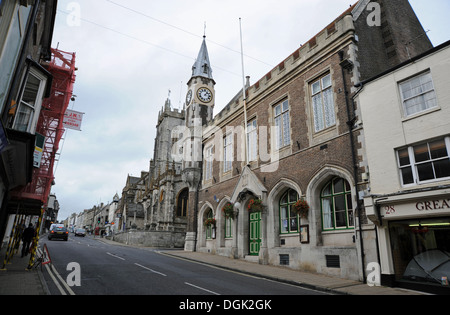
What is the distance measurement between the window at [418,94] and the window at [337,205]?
4.26 meters

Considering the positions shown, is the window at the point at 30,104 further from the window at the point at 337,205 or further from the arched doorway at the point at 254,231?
the window at the point at 337,205

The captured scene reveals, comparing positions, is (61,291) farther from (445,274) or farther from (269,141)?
(269,141)

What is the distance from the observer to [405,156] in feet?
34.4

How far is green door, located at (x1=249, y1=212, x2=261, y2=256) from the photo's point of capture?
18219mm

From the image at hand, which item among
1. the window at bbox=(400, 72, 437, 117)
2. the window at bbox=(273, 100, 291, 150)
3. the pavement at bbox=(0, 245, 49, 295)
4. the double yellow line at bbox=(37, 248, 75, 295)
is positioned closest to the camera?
the pavement at bbox=(0, 245, 49, 295)

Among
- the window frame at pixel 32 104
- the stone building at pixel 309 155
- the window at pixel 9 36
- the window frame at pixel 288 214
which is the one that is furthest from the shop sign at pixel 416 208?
the window frame at pixel 32 104

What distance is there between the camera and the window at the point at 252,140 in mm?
19755

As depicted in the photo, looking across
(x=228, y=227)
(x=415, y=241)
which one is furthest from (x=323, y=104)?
(x=228, y=227)

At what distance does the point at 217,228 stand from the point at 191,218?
4.86 metres

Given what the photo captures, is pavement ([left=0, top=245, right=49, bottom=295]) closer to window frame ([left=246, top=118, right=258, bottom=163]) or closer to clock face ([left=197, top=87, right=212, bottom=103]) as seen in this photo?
window frame ([left=246, top=118, right=258, bottom=163])

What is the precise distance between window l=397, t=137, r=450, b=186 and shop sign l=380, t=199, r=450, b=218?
92 cm

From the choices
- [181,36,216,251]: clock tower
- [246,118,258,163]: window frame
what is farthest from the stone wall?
[246,118,258,163]: window frame

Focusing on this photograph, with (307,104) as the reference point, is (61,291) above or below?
below
